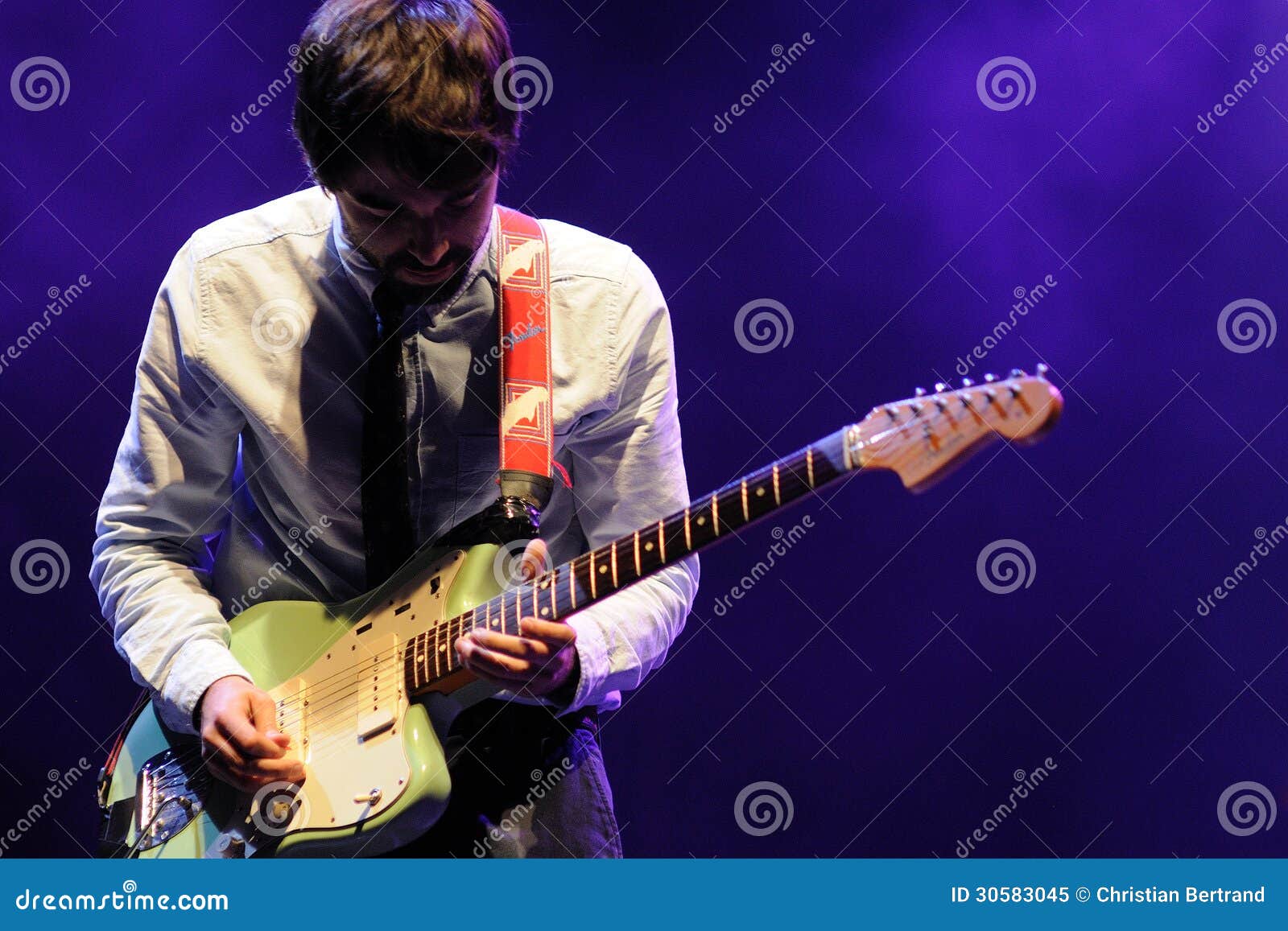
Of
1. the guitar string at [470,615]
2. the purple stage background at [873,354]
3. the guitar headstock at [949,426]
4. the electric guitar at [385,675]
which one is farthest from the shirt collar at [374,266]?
the purple stage background at [873,354]

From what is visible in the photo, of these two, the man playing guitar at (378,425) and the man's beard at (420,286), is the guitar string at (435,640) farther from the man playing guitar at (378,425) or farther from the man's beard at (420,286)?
the man's beard at (420,286)

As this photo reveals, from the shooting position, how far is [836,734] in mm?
2912

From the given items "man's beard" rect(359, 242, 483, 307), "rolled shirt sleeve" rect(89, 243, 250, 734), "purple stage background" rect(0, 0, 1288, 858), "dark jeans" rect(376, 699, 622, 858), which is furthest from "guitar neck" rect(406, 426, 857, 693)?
"purple stage background" rect(0, 0, 1288, 858)

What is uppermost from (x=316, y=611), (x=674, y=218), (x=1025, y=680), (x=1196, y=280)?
(x=1196, y=280)

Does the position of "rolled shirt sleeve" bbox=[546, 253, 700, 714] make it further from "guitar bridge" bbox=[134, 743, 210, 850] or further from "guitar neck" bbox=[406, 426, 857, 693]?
"guitar bridge" bbox=[134, 743, 210, 850]

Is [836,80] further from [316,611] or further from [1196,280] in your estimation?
[316,611]

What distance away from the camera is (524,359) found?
1894mm

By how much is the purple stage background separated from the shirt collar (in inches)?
33.1

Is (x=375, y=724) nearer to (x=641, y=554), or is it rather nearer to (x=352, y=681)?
(x=352, y=681)

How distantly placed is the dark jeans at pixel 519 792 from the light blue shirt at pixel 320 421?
104 mm

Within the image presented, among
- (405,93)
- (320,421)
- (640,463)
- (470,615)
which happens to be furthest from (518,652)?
(405,93)

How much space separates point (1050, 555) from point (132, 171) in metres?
2.27

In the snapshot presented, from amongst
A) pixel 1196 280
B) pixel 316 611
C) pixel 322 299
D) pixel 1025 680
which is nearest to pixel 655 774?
pixel 1025 680

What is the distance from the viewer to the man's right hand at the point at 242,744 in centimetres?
174
